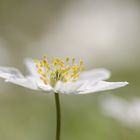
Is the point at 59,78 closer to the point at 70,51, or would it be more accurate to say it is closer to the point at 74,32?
the point at 70,51

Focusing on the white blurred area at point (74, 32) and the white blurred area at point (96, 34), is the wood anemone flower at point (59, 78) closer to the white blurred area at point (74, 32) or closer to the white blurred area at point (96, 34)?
the white blurred area at point (74, 32)

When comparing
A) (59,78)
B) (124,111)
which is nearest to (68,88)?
(59,78)

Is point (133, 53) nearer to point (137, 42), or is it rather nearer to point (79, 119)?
point (137, 42)

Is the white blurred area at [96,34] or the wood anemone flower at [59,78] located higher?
the white blurred area at [96,34]

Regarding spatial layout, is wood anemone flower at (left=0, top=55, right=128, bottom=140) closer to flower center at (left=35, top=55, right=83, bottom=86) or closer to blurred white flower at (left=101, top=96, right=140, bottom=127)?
flower center at (left=35, top=55, right=83, bottom=86)

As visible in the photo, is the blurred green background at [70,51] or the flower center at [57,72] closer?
the flower center at [57,72]

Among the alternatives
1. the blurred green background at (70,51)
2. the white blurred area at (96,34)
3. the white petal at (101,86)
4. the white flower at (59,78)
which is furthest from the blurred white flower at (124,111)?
the white blurred area at (96,34)

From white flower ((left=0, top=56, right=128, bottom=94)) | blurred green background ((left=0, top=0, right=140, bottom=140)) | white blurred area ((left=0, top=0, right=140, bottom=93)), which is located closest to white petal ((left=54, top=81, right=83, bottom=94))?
white flower ((left=0, top=56, right=128, bottom=94))

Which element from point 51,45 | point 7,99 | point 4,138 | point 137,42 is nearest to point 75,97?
point 7,99
